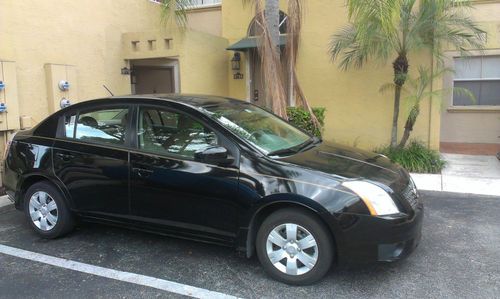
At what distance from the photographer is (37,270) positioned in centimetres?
405

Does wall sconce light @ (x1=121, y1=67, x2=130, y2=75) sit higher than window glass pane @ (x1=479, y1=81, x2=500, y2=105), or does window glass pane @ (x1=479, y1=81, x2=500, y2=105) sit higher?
wall sconce light @ (x1=121, y1=67, x2=130, y2=75)

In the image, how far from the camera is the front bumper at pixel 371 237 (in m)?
3.44

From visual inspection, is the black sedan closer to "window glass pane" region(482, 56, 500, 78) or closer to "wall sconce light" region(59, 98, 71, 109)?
"wall sconce light" region(59, 98, 71, 109)

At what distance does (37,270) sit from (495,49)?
33.3 ft

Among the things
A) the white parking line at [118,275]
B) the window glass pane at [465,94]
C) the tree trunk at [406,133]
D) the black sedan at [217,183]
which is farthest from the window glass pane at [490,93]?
the white parking line at [118,275]

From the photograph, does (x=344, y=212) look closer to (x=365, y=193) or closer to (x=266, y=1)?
(x=365, y=193)

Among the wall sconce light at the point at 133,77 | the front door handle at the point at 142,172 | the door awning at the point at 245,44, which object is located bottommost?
the front door handle at the point at 142,172

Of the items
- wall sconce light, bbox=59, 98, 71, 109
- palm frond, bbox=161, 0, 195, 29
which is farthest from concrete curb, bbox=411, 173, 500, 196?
wall sconce light, bbox=59, 98, 71, 109

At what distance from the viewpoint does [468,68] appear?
1066 cm

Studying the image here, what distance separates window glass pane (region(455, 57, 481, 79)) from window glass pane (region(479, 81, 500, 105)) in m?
0.29

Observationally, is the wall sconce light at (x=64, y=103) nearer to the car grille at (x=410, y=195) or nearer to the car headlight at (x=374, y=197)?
the car headlight at (x=374, y=197)

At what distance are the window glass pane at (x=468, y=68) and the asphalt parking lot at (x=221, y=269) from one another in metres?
6.48

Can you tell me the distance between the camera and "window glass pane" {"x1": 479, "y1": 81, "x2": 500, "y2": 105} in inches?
417

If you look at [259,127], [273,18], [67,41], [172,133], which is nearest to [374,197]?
[259,127]
